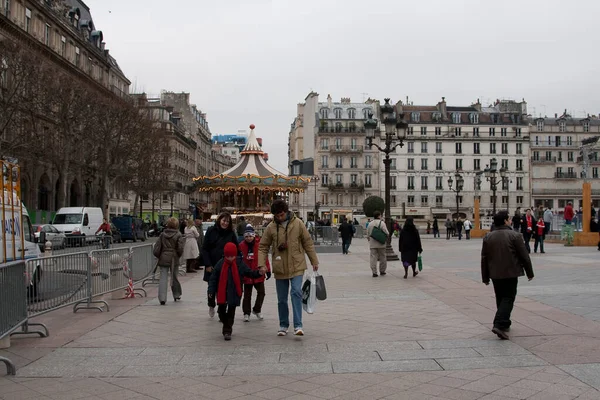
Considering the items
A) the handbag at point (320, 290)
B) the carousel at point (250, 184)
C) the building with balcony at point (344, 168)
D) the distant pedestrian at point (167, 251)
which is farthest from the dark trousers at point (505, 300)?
the building with balcony at point (344, 168)

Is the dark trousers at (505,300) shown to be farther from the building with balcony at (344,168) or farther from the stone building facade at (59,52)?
the building with balcony at (344,168)

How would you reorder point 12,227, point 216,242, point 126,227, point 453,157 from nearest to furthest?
1. point 216,242
2. point 12,227
3. point 126,227
4. point 453,157

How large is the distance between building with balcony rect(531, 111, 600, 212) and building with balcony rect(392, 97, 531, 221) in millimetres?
1720

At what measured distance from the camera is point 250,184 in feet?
118

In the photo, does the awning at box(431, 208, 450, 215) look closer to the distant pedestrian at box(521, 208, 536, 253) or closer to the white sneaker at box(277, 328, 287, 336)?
the distant pedestrian at box(521, 208, 536, 253)

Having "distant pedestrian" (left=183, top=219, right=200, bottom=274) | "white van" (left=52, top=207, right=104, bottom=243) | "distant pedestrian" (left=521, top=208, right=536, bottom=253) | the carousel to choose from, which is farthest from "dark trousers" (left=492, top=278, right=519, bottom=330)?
"white van" (left=52, top=207, right=104, bottom=243)

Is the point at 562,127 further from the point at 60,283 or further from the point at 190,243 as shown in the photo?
the point at 60,283

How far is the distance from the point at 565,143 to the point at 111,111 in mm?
66646

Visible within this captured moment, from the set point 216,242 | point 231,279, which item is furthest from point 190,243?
point 231,279

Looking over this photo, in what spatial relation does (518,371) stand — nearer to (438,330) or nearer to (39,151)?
(438,330)

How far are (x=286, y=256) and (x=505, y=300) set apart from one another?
9.25 feet

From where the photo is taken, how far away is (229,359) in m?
7.03

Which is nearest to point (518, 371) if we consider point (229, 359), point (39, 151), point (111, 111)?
point (229, 359)

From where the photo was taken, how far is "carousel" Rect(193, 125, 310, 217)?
36.1 m
